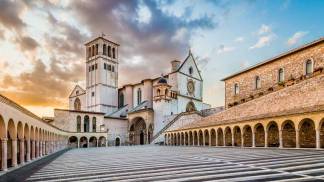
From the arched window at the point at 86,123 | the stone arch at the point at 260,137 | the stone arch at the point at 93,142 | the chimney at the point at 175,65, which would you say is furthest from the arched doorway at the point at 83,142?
the stone arch at the point at 260,137

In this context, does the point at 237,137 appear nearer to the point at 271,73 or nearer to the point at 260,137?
the point at 260,137

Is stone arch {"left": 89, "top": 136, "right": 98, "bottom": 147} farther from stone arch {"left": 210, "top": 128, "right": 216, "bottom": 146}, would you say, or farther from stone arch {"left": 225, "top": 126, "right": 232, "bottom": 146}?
stone arch {"left": 225, "top": 126, "right": 232, "bottom": 146}

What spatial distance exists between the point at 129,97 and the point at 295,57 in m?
43.6

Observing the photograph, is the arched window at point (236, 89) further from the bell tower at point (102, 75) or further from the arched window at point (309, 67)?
the bell tower at point (102, 75)

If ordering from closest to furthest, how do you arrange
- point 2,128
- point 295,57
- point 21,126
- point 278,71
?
point 2,128 < point 21,126 < point 295,57 < point 278,71

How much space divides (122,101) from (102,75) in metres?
8.68

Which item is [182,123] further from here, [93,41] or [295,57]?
[93,41]

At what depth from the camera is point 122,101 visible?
7169 cm

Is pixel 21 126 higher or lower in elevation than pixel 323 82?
lower

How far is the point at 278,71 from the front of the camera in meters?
35.3

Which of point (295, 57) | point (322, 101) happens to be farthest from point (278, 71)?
point (322, 101)

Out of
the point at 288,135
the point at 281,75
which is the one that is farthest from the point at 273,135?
the point at 281,75

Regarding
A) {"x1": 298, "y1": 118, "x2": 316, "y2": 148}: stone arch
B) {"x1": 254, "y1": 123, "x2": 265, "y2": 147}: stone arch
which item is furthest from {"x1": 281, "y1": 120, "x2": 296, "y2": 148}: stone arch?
{"x1": 254, "y1": 123, "x2": 265, "y2": 147}: stone arch

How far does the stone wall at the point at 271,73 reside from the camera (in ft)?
Answer: 98.7
